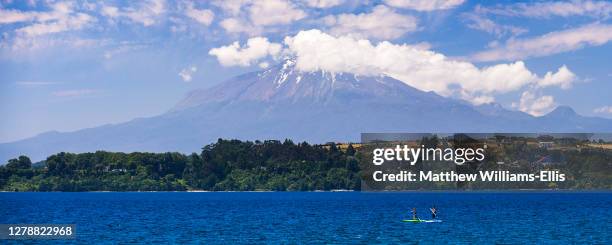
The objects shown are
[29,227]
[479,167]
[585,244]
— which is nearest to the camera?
[585,244]

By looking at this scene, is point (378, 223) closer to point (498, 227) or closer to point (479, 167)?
point (498, 227)

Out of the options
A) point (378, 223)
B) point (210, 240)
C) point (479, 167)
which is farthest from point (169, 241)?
point (479, 167)

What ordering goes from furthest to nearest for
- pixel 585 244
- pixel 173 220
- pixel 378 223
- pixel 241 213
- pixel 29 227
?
pixel 241 213, pixel 173 220, pixel 378 223, pixel 29 227, pixel 585 244

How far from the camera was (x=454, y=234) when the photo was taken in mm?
95750

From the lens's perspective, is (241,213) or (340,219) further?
(241,213)

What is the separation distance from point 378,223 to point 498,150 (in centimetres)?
9110

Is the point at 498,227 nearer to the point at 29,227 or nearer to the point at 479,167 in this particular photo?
the point at 29,227

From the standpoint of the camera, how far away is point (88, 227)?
359 ft

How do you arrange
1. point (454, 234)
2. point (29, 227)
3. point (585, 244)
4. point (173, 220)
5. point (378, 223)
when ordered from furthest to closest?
point (173, 220) → point (378, 223) → point (29, 227) → point (454, 234) → point (585, 244)

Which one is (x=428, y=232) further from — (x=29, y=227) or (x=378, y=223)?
(x=29, y=227)

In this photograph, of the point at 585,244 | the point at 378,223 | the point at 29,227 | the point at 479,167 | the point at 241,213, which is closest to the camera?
the point at 585,244

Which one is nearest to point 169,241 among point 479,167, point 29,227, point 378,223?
point 29,227

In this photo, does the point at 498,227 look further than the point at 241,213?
No

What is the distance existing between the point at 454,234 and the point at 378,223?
1836 cm
